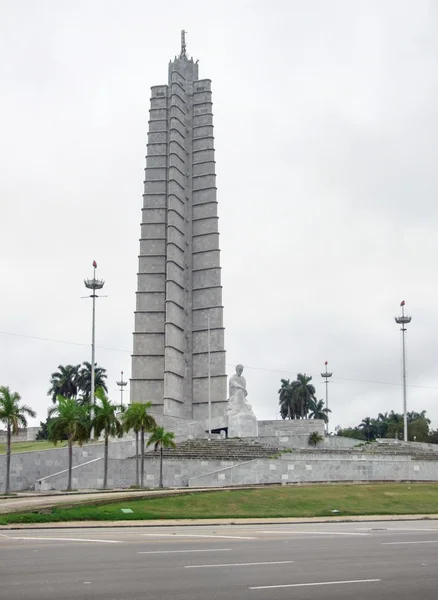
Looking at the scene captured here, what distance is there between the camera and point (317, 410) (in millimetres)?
105688

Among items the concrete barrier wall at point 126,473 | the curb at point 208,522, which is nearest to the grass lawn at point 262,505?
the curb at point 208,522

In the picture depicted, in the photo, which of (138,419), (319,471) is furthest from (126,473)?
(319,471)

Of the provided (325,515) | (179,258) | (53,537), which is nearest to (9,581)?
(53,537)

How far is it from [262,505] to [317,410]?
2980 inches

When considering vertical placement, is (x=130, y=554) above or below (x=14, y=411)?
below

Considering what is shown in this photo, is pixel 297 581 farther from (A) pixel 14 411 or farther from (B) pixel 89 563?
(A) pixel 14 411

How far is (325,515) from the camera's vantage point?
29.1m

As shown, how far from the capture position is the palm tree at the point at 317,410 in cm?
10244


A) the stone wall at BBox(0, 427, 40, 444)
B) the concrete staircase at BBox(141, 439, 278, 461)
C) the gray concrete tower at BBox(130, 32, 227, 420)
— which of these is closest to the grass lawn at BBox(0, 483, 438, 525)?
the concrete staircase at BBox(141, 439, 278, 461)

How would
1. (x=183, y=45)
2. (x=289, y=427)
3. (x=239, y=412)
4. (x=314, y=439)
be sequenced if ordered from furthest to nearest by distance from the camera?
(x=183, y=45), (x=289, y=427), (x=239, y=412), (x=314, y=439)

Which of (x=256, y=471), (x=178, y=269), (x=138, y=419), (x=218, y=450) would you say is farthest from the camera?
(x=178, y=269)

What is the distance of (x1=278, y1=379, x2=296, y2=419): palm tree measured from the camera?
335 ft

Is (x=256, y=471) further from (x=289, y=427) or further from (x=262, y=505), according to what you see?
(x=289, y=427)

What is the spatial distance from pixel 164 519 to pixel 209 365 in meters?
46.2
